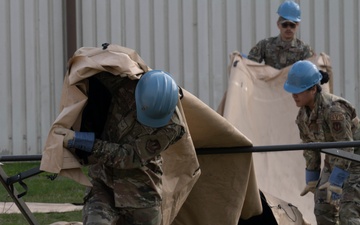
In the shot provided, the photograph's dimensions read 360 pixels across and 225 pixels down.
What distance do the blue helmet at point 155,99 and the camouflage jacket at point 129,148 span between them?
99mm

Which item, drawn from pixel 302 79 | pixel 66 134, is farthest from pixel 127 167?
pixel 302 79

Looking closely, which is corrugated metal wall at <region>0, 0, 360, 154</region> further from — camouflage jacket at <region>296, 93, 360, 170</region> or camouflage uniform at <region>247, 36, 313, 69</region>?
camouflage jacket at <region>296, 93, 360, 170</region>

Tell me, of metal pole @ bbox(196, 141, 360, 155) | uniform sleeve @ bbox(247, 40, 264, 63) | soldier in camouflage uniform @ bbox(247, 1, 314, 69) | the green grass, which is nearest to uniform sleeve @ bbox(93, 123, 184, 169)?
metal pole @ bbox(196, 141, 360, 155)

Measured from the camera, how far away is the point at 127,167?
775 centimetres

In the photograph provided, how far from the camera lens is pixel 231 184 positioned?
30.5ft

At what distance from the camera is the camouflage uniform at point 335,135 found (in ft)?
30.7

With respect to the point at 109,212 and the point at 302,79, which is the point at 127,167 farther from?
the point at 302,79

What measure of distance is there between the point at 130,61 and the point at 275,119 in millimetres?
5815

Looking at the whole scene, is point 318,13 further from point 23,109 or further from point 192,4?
point 23,109

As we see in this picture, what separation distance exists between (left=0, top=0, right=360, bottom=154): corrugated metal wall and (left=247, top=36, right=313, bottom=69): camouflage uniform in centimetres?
199

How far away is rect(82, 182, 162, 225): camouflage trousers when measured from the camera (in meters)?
7.74

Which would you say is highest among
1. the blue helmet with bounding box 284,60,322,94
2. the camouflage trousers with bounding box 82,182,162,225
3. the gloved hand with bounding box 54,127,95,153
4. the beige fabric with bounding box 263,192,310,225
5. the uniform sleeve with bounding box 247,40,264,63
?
the blue helmet with bounding box 284,60,322,94

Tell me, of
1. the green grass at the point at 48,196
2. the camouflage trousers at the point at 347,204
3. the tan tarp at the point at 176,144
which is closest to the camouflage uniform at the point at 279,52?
the green grass at the point at 48,196

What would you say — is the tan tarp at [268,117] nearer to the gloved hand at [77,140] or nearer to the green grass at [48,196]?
the green grass at [48,196]
